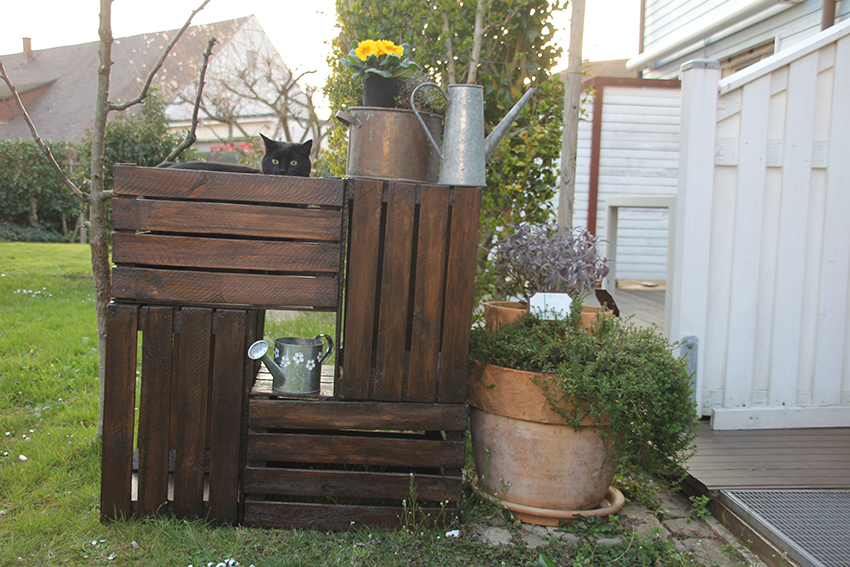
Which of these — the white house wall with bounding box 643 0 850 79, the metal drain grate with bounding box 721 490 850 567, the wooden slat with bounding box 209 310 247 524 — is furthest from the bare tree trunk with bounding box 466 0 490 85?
the white house wall with bounding box 643 0 850 79

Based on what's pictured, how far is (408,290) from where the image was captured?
6.59 ft

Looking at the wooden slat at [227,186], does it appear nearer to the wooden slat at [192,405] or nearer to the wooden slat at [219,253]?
the wooden slat at [219,253]

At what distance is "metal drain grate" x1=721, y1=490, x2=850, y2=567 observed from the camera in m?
1.83

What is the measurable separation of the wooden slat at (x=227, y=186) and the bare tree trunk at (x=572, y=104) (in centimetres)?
148

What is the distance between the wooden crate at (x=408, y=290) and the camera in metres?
1.99

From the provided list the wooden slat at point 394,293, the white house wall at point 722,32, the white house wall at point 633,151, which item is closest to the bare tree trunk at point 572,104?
the wooden slat at point 394,293

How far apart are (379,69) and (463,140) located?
0.42 metres

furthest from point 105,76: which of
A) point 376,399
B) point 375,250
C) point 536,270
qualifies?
point 536,270

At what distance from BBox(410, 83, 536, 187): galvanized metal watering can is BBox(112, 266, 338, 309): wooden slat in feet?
1.89

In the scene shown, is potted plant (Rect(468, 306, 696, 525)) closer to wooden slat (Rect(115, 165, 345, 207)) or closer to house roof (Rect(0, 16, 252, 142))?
wooden slat (Rect(115, 165, 345, 207))

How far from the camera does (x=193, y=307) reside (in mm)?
1986

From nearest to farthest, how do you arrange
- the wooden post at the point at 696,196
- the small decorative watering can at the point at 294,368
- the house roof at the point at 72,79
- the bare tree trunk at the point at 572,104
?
the small decorative watering can at the point at 294,368 < the wooden post at the point at 696,196 < the bare tree trunk at the point at 572,104 < the house roof at the point at 72,79

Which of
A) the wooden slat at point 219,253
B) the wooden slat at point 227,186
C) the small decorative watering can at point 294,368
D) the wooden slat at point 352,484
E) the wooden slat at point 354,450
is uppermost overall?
the wooden slat at point 227,186

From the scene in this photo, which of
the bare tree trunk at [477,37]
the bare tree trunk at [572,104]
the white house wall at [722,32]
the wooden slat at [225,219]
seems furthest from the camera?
the white house wall at [722,32]
